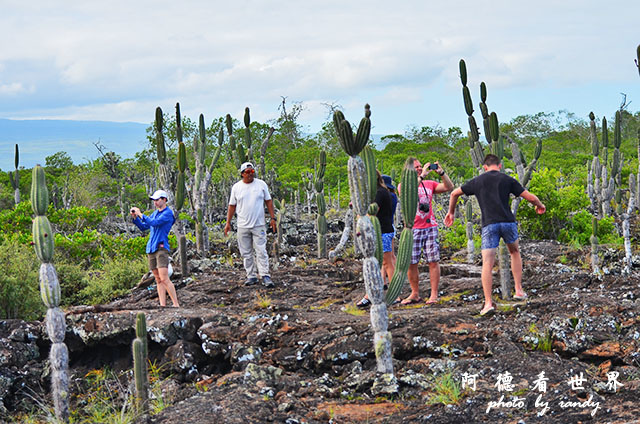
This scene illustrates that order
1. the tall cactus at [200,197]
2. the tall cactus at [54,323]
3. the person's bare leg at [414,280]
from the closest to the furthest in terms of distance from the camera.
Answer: the tall cactus at [54,323] → the person's bare leg at [414,280] → the tall cactus at [200,197]

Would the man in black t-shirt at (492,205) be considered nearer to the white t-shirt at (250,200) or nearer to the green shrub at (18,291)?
the white t-shirt at (250,200)

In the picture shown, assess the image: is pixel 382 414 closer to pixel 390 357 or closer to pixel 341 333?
pixel 390 357

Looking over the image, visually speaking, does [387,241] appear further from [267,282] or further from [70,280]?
[70,280]

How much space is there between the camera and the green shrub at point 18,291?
8.53 metres

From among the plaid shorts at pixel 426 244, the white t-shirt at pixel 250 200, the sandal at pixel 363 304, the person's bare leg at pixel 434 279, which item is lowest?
the sandal at pixel 363 304

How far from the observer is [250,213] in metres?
9.20

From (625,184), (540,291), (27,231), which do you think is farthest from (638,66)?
(625,184)

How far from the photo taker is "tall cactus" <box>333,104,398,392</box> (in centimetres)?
532

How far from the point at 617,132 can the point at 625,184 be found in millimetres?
11973

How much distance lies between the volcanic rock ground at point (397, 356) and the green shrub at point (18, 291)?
76.4 inches

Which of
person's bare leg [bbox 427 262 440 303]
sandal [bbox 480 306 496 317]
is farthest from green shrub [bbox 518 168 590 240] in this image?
sandal [bbox 480 306 496 317]

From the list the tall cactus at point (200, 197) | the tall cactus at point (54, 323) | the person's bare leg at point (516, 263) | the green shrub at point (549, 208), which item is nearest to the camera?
the tall cactus at point (54, 323)

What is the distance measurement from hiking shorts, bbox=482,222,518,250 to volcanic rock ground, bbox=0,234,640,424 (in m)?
0.69

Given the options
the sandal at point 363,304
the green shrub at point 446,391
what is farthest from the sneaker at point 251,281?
the green shrub at point 446,391
